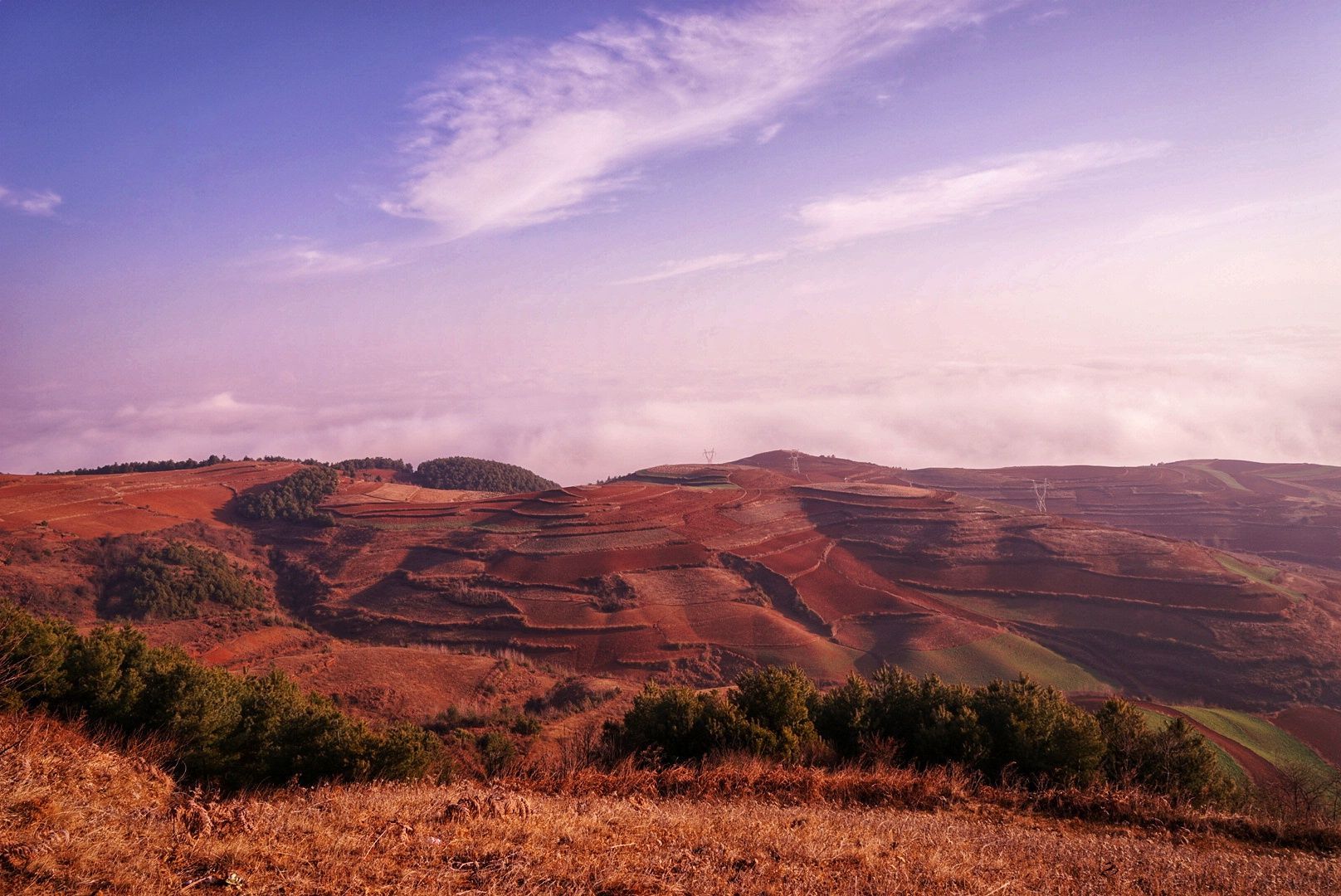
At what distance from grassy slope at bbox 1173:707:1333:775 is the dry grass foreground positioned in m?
33.5

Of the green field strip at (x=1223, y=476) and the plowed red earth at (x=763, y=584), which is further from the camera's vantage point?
the green field strip at (x=1223, y=476)

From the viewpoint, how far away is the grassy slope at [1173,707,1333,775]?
1358 inches

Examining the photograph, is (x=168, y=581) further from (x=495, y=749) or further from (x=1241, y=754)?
(x=1241, y=754)

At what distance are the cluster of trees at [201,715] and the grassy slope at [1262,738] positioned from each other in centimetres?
4137

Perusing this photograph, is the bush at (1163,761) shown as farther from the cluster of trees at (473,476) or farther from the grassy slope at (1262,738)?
the cluster of trees at (473,476)

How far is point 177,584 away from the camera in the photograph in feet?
176

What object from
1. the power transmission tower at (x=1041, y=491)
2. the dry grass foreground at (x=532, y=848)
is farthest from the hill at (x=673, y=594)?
the dry grass foreground at (x=532, y=848)

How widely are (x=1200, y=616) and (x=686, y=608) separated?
1547 inches

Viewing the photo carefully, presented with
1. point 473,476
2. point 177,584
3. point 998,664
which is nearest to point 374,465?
point 473,476

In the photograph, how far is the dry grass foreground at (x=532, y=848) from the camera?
669cm

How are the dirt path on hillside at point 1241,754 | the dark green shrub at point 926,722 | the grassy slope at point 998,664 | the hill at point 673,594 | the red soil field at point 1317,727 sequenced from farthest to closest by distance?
the grassy slope at point 998,664
the hill at point 673,594
the red soil field at point 1317,727
the dirt path on hillside at point 1241,754
the dark green shrub at point 926,722

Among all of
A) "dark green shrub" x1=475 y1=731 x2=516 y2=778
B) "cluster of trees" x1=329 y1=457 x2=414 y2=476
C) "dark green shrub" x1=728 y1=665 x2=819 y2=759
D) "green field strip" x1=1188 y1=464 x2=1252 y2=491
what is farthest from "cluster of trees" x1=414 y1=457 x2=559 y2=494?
"green field strip" x1=1188 y1=464 x2=1252 y2=491

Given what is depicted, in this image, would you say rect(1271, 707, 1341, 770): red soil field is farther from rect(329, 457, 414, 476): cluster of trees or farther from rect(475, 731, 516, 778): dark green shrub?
rect(329, 457, 414, 476): cluster of trees

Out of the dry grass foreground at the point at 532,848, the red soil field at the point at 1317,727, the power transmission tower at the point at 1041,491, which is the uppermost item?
the power transmission tower at the point at 1041,491
